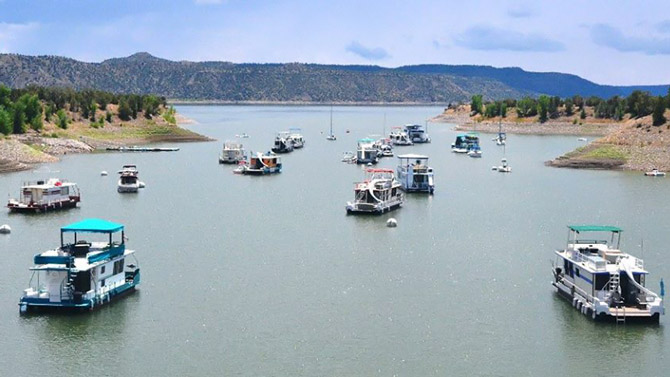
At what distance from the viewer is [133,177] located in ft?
269

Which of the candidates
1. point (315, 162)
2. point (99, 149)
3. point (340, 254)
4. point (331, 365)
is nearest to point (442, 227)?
point (340, 254)

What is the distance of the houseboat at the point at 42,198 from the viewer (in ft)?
219

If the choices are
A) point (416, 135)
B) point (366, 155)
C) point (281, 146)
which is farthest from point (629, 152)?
point (416, 135)

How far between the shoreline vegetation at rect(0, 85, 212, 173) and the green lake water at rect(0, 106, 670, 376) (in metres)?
33.1

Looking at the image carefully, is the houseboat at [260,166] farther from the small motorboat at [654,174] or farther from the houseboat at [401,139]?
the houseboat at [401,139]

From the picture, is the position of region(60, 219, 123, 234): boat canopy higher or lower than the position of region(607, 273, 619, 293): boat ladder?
higher

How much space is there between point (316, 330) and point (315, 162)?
84.1 metres

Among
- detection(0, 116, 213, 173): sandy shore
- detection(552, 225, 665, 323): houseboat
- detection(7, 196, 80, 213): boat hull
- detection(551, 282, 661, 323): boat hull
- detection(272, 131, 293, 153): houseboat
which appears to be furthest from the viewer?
detection(272, 131, 293, 153): houseboat

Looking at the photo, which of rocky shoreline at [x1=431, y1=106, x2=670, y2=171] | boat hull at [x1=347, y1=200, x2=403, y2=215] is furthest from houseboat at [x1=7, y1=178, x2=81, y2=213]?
rocky shoreline at [x1=431, y1=106, x2=670, y2=171]

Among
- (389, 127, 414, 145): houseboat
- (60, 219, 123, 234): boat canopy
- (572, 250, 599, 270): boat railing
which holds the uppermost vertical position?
(60, 219, 123, 234): boat canopy

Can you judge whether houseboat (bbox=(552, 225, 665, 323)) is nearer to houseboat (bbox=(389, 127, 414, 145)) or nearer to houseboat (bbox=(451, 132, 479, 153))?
houseboat (bbox=(451, 132, 479, 153))

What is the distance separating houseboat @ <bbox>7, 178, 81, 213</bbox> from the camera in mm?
→ 66875

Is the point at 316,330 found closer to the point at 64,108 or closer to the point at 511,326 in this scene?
the point at 511,326

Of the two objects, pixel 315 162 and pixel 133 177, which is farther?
pixel 315 162
